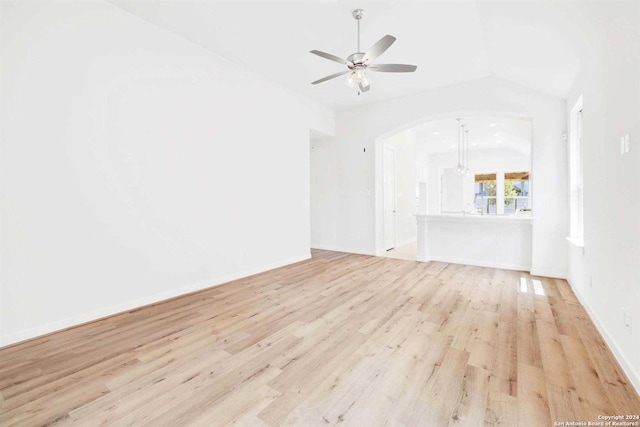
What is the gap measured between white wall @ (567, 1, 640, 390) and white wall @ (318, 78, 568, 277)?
1417 millimetres

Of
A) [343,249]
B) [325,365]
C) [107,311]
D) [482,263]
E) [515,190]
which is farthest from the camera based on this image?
[515,190]

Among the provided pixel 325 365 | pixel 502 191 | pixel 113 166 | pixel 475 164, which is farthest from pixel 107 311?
pixel 502 191

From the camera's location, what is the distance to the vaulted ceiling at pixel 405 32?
2.95 m

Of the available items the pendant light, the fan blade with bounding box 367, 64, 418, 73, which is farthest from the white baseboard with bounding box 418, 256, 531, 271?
the pendant light

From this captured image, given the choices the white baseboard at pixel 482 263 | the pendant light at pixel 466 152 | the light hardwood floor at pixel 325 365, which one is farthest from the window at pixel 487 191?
the light hardwood floor at pixel 325 365

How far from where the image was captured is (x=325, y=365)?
2051 millimetres

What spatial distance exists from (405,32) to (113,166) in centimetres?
377

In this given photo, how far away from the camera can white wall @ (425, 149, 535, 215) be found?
10.9m

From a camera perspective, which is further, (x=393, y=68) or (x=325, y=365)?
(x=393, y=68)

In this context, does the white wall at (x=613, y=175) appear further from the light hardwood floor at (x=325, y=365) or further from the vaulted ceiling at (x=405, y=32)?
the vaulted ceiling at (x=405, y=32)

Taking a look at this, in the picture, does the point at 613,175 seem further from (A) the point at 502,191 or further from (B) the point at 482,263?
(A) the point at 502,191

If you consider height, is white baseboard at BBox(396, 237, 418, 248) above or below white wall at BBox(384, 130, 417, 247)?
below

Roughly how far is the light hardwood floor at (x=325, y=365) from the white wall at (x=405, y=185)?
13.9ft

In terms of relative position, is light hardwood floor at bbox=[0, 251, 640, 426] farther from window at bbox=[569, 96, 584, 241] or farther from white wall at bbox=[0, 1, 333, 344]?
window at bbox=[569, 96, 584, 241]
